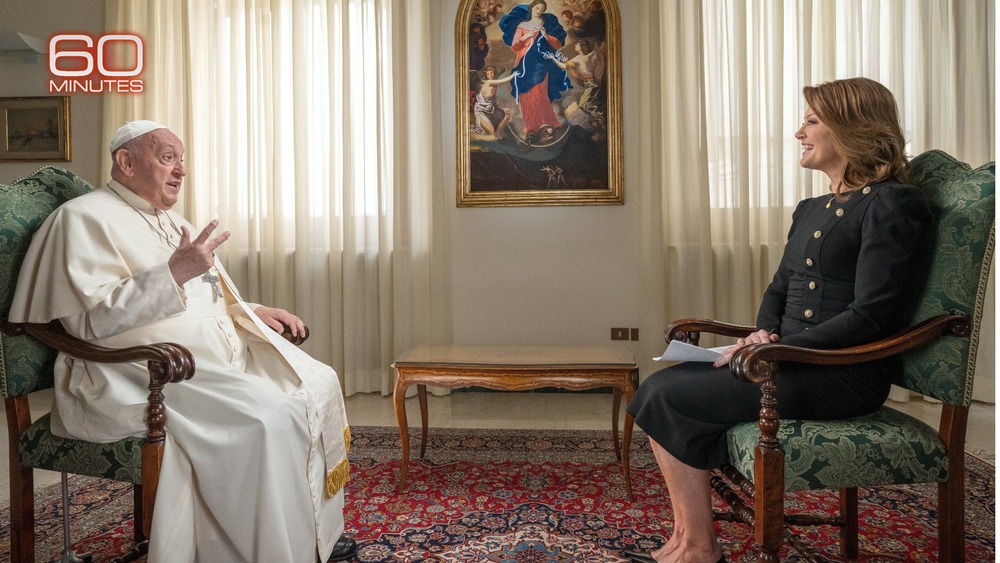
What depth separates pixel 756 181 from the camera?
4766 millimetres

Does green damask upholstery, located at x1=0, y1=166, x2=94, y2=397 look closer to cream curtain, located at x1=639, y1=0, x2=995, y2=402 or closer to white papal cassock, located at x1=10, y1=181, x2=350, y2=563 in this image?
white papal cassock, located at x1=10, y1=181, x2=350, y2=563

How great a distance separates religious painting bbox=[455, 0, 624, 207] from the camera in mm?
4965

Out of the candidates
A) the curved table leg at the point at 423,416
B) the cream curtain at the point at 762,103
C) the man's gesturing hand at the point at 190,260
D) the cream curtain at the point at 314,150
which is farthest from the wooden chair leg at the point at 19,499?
the cream curtain at the point at 762,103

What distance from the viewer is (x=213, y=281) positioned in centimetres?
244

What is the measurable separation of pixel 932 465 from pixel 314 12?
5.00 meters

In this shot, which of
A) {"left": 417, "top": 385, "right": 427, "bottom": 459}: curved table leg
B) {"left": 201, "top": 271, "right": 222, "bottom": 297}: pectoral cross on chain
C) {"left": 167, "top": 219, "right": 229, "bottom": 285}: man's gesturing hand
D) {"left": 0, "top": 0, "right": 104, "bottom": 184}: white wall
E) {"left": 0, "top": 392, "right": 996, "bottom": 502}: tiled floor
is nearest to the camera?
{"left": 167, "top": 219, "right": 229, "bottom": 285}: man's gesturing hand

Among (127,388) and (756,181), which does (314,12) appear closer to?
(756,181)

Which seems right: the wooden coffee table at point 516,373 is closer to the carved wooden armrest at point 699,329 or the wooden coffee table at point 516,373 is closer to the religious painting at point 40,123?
the carved wooden armrest at point 699,329

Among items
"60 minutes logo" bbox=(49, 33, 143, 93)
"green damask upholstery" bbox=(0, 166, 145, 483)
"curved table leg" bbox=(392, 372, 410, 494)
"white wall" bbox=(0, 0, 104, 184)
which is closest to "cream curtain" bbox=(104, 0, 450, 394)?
"60 minutes logo" bbox=(49, 33, 143, 93)

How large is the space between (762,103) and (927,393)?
11.2ft

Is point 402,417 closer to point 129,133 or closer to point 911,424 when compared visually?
point 129,133

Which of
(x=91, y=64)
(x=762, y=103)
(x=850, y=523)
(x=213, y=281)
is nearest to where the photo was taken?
(x=850, y=523)

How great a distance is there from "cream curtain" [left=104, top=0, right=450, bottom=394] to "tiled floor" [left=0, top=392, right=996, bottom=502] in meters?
0.52

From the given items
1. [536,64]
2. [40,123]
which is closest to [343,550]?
[536,64]
